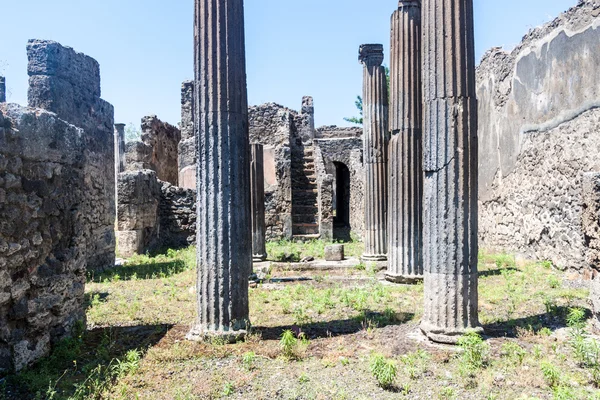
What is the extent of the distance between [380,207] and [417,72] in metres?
3.44

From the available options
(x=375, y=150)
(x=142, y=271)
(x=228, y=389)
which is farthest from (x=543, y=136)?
(x=142, y=271)

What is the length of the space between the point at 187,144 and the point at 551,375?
2104 cm

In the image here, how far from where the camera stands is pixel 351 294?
7.85 metres

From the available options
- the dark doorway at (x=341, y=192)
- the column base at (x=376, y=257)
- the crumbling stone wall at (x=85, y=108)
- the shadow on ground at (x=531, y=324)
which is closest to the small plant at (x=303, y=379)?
the shadow on ground at (x=531, y=324)

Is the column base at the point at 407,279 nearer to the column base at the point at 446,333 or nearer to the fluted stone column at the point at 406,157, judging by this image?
the fluted stone column at the point at 406,157

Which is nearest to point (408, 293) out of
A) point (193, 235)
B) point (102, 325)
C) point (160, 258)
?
point (102, 325)

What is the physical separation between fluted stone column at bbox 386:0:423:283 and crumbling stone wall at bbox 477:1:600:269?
2.74 metres

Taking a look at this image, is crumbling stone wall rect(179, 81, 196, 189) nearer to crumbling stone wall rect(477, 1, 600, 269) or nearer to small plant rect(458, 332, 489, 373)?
crumbling stone wall rect(477, 1, 600, 269)

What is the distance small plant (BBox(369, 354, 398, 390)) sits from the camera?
13.3 ft

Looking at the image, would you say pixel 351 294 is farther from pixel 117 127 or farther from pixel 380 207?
pixel 117 127

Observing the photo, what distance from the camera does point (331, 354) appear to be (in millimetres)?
4918

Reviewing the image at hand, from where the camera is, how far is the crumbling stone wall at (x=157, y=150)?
1898cm

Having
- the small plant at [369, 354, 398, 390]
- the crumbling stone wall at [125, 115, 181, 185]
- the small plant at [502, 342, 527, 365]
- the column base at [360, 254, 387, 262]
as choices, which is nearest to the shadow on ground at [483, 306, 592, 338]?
the small plant at [502, 342, 527, 365]

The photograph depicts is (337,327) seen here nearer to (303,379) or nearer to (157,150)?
(303,379)
